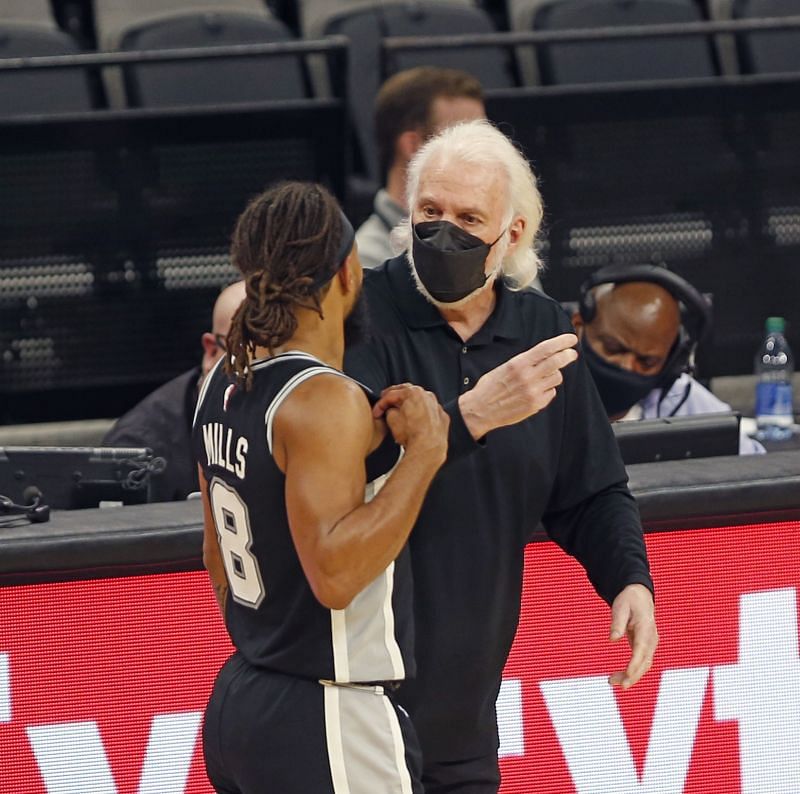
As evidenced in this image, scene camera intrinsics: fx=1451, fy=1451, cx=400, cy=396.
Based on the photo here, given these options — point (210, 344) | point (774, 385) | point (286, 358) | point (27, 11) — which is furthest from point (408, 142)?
point (27, 11)

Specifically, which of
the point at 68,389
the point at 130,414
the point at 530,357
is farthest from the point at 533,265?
the point at 68,389

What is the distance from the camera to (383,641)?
6.60ft

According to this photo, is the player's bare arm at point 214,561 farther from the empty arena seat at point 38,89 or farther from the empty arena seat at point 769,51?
the empty arena seat at point 769,51

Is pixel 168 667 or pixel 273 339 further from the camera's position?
pixel 168 667

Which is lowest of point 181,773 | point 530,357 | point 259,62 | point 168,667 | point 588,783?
point 588,783

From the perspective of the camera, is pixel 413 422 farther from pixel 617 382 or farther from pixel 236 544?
pixel 617 382

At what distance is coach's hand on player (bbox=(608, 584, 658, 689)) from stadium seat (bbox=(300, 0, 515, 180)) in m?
3.48

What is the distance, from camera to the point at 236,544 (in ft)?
6.69

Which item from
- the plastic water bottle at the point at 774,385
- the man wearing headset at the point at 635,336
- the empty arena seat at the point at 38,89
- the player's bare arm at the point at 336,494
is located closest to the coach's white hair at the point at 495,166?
the player's bare arm at the point at 336,494

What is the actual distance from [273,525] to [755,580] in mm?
1413

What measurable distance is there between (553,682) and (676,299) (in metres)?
1.36

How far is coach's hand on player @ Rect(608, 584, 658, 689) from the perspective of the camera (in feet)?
7.38

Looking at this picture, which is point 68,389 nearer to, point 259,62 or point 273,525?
point 259,62

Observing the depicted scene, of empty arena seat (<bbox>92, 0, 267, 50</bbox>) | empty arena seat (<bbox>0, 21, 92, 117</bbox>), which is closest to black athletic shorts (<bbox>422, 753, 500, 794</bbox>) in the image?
empty arena seat (<bbox>0, 21, 92, 117</bbox>)
